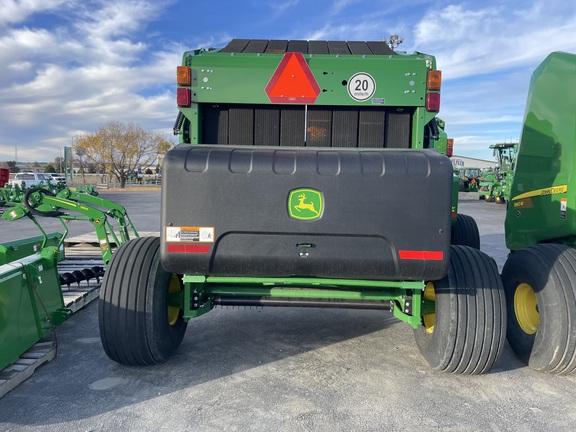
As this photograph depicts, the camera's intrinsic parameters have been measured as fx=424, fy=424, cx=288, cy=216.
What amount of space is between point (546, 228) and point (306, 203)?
267cm

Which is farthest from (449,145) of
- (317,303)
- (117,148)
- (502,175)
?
(117,148)

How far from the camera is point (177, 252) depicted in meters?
2.63

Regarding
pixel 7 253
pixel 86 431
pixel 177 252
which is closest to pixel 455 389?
pixel 177 252

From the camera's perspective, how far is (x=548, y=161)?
3.88 m

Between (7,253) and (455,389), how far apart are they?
13.4 ft

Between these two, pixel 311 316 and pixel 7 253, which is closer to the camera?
pixel 7 253

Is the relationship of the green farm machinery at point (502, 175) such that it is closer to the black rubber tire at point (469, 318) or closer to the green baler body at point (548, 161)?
the green baler body at point (548, 161)

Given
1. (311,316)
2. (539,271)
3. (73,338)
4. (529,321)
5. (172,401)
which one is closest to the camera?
(172,401)

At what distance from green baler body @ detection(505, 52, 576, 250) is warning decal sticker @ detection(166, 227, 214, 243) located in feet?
9.71

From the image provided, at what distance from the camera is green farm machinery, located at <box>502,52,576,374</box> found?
3.24 m

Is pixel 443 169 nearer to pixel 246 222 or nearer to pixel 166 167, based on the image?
pixel 246 222

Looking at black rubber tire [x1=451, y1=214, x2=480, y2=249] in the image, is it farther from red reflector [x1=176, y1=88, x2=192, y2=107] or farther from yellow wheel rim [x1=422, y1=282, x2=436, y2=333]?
red reflector [x1=176, y1=88, x2=192, y2=107]

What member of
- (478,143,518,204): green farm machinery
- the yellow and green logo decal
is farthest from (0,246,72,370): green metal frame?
(478,143,518,204): green farm machinery

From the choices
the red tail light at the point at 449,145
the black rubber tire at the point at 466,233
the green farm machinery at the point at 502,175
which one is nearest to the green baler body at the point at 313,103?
the black rubber tire at the point at 466,233
